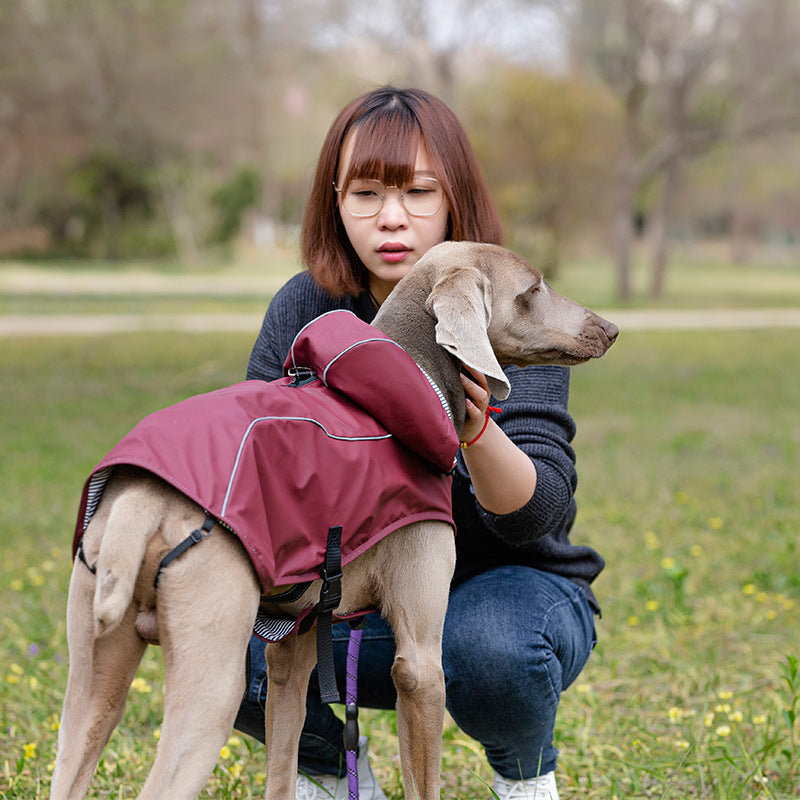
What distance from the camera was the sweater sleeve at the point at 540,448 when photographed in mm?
2689

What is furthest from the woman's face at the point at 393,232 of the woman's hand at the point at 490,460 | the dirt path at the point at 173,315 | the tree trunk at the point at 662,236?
the tree trunk at the point at 662,236

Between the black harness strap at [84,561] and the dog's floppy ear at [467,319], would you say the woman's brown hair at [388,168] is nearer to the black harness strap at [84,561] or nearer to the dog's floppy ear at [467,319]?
the dog's floppy ear at [467,319]

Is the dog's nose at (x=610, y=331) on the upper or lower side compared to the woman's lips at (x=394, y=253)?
lower

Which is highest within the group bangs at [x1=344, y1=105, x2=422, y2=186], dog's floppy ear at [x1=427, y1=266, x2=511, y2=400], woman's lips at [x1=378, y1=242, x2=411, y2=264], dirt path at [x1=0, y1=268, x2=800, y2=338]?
bangs at [x1=344, y1=105, x2=422, y2=186]

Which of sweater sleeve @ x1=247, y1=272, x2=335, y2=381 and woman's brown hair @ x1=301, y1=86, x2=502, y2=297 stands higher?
woman's brown hair @ x1=301, y1=86, x2=502, y2=297

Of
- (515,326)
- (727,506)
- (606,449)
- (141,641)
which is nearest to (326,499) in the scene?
(141,641)

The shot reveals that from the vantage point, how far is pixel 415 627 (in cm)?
229

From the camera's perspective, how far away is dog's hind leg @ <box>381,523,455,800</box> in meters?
2.28

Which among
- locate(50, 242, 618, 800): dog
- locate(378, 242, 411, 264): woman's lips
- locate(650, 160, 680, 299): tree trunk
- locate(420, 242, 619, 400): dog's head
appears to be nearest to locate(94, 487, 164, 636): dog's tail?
locate(50, 242, 618, 800): dog

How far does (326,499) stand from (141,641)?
460 mm

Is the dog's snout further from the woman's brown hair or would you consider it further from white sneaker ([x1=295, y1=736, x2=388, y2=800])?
white sneaker ([x1=295, y1=736, x2=388, y2=800])

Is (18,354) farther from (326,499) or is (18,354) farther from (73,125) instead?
(326,499)

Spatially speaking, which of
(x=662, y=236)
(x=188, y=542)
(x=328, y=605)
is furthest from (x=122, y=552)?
(x=662, y=236)

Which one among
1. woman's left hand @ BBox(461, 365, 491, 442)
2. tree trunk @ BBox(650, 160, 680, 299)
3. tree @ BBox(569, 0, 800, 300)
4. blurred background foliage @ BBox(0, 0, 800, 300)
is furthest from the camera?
tree trunk @ BBox(650, 160, 680, 299)
